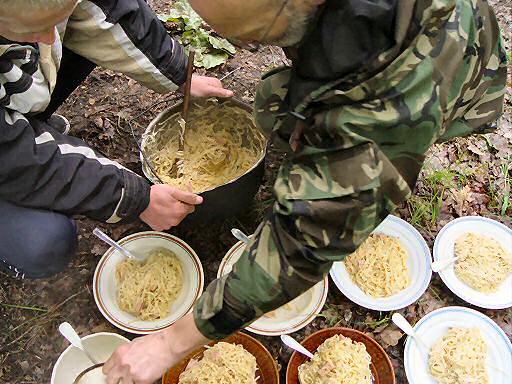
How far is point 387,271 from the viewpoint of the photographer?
2.85 m

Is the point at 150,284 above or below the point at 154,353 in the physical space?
below

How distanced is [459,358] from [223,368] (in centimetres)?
115

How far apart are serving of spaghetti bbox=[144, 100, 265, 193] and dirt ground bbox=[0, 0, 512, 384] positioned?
318mm

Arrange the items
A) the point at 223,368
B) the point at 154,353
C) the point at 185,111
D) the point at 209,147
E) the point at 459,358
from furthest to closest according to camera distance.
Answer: the point at 209,147
the point at 185,111
the point at 459,358
the point at 223,368
the point at 154,353

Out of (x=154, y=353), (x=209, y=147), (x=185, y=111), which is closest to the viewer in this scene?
(x=154, y=353)

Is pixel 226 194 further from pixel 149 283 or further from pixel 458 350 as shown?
pixel 458 350

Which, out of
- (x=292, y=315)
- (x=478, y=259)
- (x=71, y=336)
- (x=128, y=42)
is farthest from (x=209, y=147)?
(x=478, y=259)

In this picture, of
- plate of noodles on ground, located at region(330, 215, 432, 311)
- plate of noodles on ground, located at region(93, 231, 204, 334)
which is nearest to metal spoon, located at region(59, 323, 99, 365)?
plate of noodles on ground, located at region(93, 231, 204, 334)

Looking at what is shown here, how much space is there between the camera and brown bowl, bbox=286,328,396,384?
8.33 feet

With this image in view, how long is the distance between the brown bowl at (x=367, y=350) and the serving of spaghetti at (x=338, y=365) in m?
0.04

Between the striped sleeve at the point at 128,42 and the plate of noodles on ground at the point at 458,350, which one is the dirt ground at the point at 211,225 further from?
the striped sleeve at the point at 128,42

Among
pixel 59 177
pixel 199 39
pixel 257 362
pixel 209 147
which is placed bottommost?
pixel 257 362

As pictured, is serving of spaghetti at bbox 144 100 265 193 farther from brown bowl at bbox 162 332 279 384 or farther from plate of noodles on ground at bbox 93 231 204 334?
brown bowl at bbox 162 332 279 384

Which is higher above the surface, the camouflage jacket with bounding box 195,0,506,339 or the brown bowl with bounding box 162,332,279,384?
the camouflage jacket with bounding box 195,0,506,339
